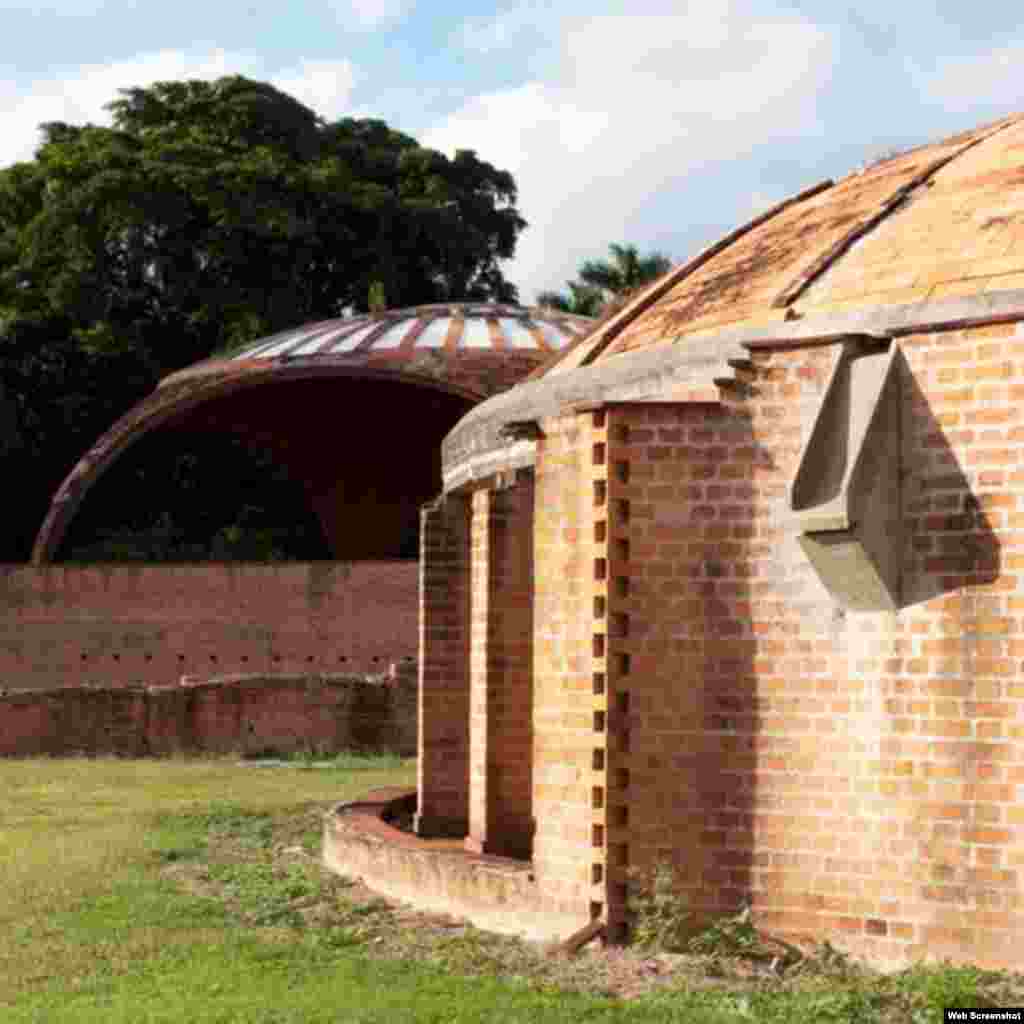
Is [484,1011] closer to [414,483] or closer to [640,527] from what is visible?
[640,527]

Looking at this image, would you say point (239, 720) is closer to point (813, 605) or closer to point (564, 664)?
point (564, 664)

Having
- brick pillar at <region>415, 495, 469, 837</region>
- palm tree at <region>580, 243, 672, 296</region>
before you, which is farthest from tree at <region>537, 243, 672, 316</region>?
brick pillar at <region>415, 495, 469, 837</region>

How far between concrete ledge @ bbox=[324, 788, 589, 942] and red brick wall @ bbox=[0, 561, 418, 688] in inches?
674

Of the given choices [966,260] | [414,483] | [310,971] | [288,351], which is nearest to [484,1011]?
[310,971]

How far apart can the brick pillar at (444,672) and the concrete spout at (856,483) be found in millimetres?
5105

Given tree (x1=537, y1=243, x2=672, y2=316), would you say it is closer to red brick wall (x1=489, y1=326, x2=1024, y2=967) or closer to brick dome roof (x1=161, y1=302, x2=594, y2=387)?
brick dome roof (x1=161, y1=302, x2=594, y2=387)

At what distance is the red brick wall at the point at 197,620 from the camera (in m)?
32.3

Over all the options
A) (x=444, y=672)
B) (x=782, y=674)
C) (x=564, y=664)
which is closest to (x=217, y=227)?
(x=444, y=672)

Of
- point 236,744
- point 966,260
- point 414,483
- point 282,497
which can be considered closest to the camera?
point 966,260

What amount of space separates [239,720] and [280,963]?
15.5 metres

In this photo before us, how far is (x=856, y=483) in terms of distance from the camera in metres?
9.80

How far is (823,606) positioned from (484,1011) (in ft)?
8.23

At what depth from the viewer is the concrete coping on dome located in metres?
9.74

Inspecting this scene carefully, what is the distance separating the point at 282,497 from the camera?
44281 mm
